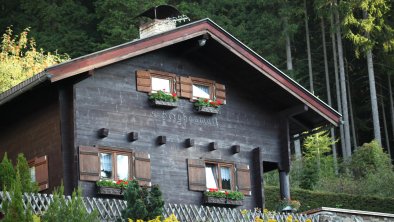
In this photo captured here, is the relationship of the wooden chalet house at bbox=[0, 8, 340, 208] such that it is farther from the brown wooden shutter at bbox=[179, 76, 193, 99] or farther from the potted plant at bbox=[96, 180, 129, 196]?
the potted plant at bbox=[96, 180, 129, 196]

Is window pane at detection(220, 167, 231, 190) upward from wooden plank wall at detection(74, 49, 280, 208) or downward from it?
downward

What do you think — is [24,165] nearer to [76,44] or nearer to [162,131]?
[162,131]

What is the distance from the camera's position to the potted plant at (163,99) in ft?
97.8

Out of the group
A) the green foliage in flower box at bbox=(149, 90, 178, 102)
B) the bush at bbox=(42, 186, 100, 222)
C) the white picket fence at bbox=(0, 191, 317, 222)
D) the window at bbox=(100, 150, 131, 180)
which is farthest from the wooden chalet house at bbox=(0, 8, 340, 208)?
the bush at bbox=(42, 186, 100, 222)

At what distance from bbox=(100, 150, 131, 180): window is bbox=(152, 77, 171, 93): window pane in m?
2.33

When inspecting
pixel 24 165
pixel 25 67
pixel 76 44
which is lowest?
pixel 24 165

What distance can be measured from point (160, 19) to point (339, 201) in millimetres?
12187

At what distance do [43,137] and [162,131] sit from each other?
3.23 m

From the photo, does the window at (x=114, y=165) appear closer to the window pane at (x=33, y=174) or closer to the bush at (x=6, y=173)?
the window pane at (x=33, y=174)

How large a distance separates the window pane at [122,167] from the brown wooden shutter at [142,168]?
0.73 feet

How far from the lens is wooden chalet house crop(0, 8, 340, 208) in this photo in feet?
93.0

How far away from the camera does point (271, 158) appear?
3231cm

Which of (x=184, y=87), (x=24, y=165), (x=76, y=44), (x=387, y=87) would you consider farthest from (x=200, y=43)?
(x=387, y=87)

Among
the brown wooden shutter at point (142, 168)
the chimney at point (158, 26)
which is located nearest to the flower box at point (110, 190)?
the brown wooden shutter at point (142, 168)
